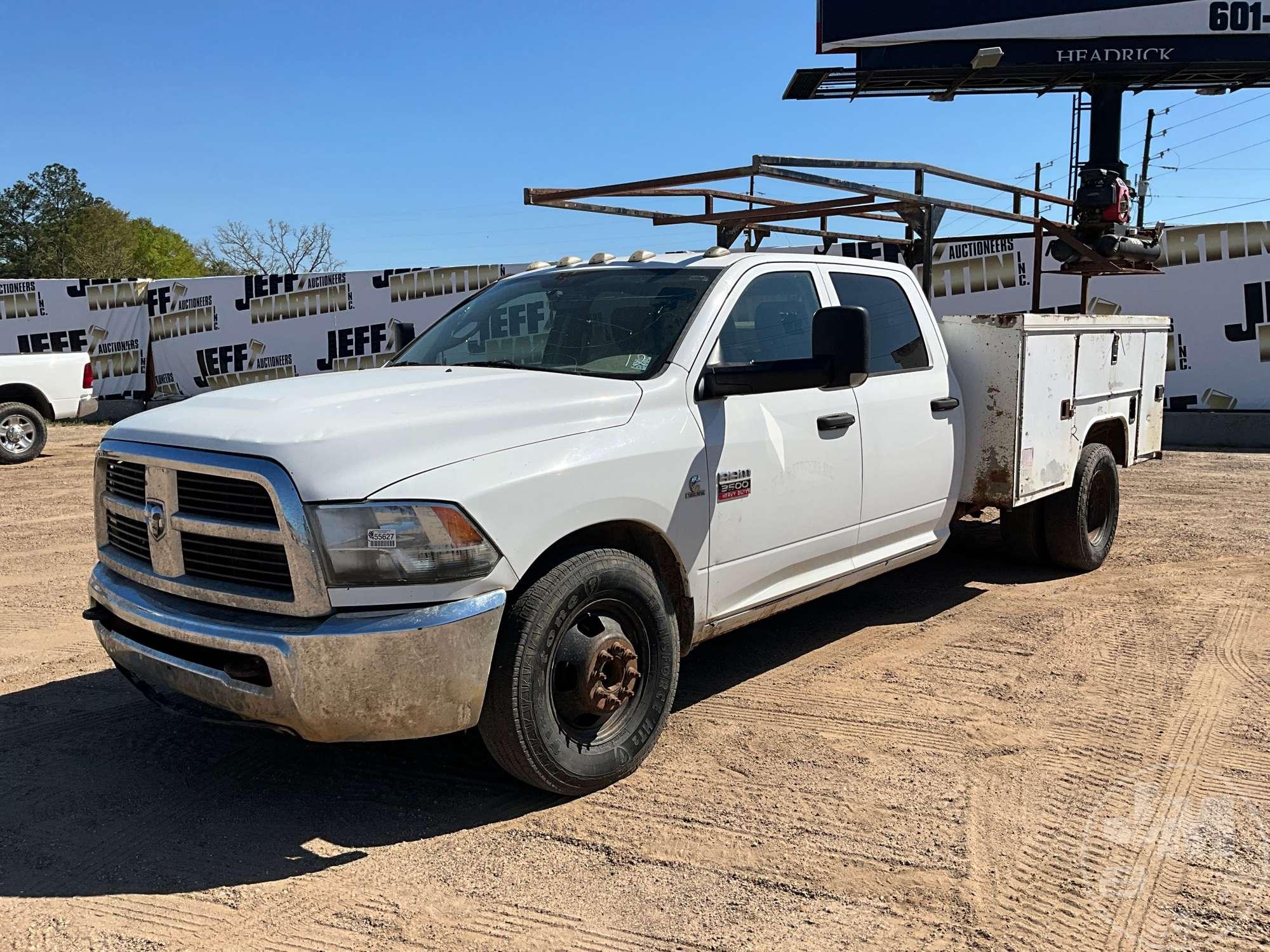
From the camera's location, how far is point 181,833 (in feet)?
11.1

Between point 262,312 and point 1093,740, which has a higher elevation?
point 262,312

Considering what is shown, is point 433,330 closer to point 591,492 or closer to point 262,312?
point 591,492

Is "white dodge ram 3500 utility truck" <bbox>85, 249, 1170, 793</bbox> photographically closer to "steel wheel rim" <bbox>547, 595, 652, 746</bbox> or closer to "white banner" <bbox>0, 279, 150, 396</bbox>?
"steel wheel rim" <bbox>547, 595, 652, 746</bbox>

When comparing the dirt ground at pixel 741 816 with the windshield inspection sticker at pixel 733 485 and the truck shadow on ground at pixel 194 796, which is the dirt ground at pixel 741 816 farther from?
the windshield inspection sticker at pixel 733 485

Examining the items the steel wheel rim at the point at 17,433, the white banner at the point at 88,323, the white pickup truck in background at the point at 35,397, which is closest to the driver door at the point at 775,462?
the white pickup truck in background at the point at 35,397

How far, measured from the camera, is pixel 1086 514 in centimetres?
666

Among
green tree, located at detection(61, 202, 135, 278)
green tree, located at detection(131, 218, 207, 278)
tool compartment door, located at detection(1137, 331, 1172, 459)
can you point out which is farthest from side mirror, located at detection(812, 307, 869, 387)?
green tree, located at detection(131, 218, 207, 278)

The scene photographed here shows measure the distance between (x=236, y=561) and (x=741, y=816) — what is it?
1.85 meters

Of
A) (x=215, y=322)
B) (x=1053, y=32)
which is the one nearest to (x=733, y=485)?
(x=215, y=322)

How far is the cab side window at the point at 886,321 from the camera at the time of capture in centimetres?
498

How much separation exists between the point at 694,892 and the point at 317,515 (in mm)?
1560

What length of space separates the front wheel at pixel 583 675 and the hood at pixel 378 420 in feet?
1.64

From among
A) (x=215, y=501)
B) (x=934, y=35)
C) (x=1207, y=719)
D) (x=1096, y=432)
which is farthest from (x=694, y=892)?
(x=934, y=35)

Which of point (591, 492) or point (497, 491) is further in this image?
point (591, 492)
